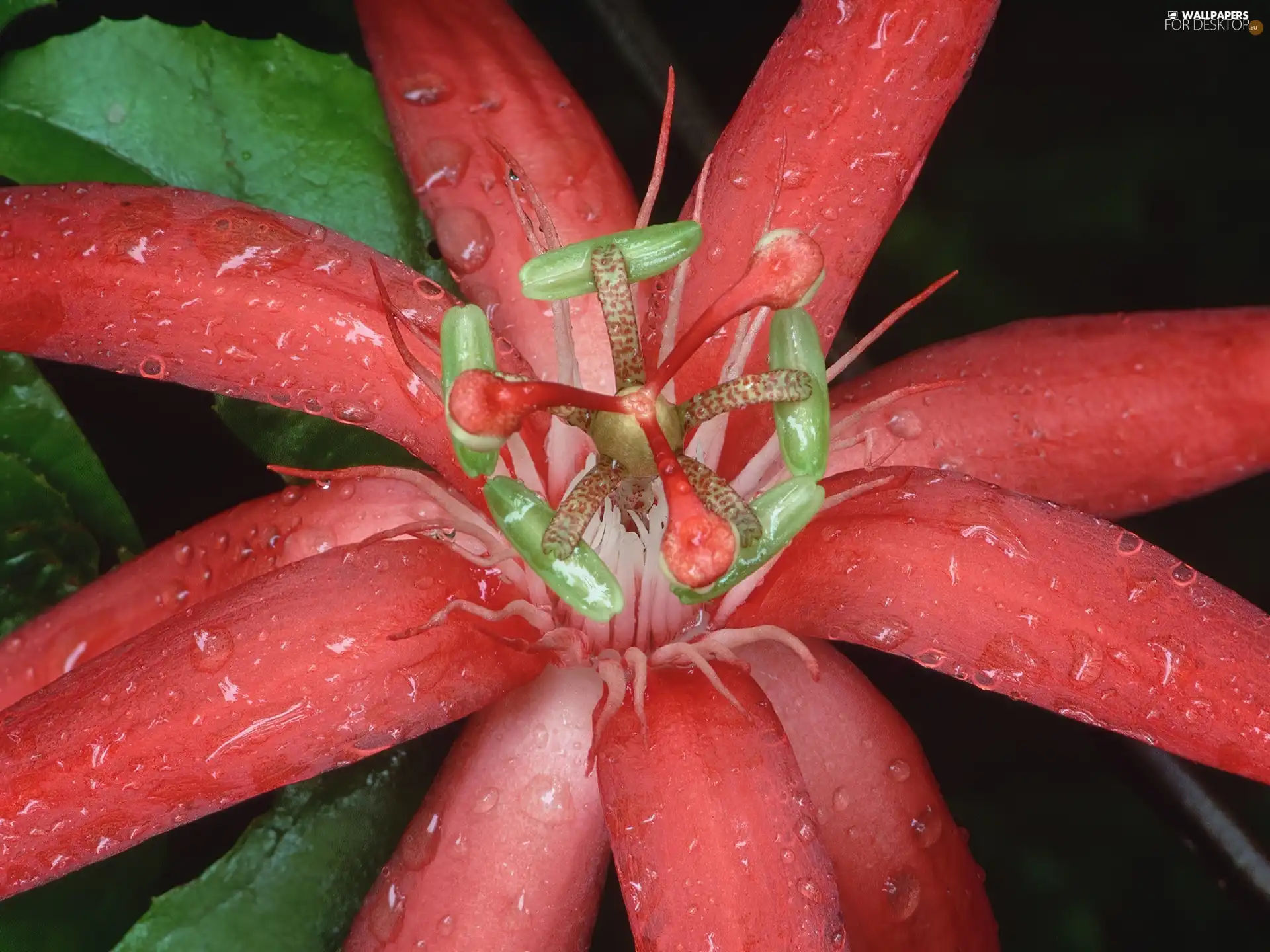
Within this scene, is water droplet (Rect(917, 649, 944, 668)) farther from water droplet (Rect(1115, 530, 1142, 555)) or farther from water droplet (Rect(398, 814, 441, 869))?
water droplet (Rect(398, 814, 441, 869))

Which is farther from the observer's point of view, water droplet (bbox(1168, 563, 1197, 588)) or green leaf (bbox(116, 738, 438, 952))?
green leaf (bbox(116, 738, 438, 952))

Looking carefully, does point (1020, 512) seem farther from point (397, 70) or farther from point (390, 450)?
point (397, 70)

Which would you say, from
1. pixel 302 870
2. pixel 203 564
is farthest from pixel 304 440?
pixel 302 870

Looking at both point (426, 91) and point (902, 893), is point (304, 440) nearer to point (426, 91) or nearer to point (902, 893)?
point (426, 91)

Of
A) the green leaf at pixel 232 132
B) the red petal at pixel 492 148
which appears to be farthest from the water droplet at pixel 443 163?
the green leaf at pixel 232 132

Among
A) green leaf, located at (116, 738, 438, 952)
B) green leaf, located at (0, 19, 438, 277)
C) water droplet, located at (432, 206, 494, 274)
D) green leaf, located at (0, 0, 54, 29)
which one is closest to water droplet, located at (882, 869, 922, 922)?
green leaf, located at (116, 738, 438, 952)

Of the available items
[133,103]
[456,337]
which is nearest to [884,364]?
[456,337]

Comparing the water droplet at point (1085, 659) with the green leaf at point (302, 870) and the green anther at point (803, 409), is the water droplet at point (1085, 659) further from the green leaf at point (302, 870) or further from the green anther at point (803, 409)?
the green leaf at point (302, 870)
